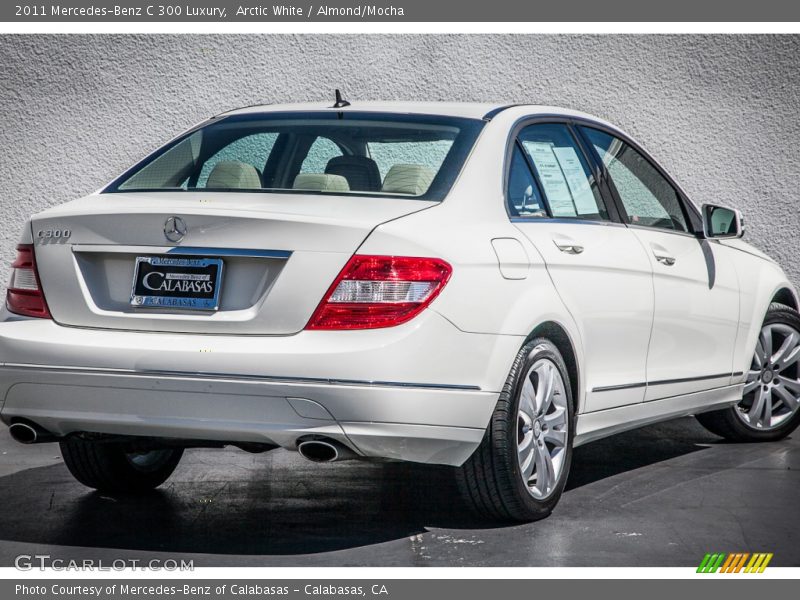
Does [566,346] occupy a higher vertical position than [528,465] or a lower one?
higher

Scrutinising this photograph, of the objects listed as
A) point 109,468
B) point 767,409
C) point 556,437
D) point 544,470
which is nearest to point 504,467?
point 544,470

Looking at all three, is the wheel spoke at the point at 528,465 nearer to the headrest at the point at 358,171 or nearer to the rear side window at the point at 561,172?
the rear side window at the point at 561,172

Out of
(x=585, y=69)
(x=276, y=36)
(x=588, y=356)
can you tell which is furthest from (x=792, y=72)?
(x=588, y=356)

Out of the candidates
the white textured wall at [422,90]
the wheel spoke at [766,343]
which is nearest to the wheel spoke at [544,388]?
the wheel spoke at [766,343]

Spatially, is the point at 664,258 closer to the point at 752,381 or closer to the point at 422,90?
the point at 752,381

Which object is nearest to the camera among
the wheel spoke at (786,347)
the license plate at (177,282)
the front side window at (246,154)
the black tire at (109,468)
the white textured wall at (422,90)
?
the license plate at (177,282)

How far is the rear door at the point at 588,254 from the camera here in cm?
518

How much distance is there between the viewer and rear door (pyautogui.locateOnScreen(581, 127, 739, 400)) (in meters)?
6.00

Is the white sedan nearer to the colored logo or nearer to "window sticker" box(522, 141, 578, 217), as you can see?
"window sticker" box(522, 141, 578, 217)

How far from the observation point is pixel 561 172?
5.62 metres

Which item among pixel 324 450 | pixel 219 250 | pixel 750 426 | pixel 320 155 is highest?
pixel 320 155

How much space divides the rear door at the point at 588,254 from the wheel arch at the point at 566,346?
0.06 m

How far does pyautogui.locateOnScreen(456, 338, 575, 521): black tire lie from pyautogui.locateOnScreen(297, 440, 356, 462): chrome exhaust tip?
0.57 meters

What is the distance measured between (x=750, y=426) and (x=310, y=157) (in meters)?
3.20
